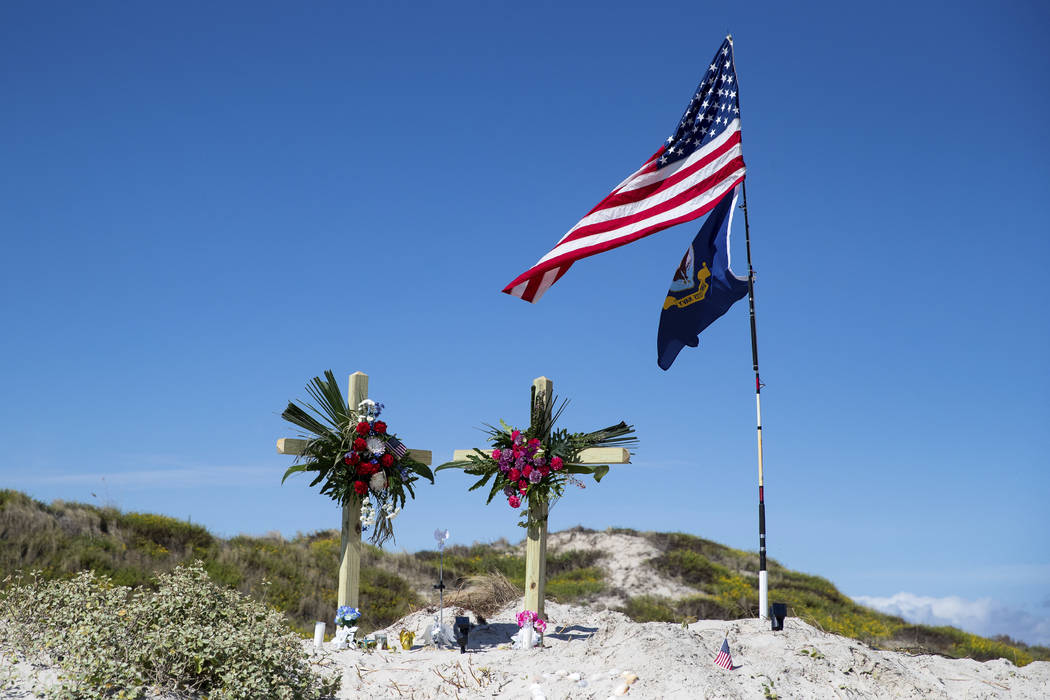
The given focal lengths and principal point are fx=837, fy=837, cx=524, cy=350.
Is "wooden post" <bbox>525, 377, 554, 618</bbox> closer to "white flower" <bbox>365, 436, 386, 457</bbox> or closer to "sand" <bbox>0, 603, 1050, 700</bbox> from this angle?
"sand" <bbox>0, 603, 1050, 700</bbox>

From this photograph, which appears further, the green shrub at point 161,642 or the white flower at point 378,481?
the white flower at point 378,481

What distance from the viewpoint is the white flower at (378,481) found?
12.0 meters

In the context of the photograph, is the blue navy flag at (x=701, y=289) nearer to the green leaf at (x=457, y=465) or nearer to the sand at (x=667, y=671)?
the green leaf at (x=457, y=465)

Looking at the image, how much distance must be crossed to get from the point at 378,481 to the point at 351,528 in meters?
0.85

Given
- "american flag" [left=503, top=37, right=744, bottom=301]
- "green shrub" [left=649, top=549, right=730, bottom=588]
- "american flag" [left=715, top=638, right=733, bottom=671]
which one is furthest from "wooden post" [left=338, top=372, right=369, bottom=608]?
"green shrub" [left=649, top=549, right=730, bottom=588]

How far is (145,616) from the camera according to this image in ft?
26.7

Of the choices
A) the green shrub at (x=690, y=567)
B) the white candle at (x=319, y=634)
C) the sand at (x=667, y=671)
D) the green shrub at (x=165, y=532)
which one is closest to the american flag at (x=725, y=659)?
the sand at (x=667, y=671)

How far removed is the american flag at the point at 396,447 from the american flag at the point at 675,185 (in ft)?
9.15

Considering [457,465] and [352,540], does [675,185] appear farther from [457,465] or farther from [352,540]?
[352,540]

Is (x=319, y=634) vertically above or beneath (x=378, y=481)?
beneath

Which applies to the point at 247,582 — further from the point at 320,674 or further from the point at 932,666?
the point at 932,666

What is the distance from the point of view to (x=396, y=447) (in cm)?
1229

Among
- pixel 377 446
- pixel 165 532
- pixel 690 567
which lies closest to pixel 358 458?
pixel 377 446

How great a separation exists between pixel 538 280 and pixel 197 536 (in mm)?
11491
